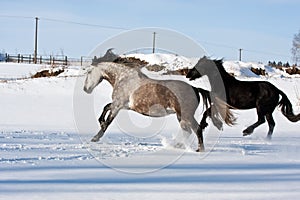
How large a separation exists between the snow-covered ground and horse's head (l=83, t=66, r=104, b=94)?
84 centimetres

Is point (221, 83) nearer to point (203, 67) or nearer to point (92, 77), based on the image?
point (203, 67)

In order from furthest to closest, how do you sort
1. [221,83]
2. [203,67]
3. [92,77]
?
[221,83], [203,67], [92,77]

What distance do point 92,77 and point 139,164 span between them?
279cm

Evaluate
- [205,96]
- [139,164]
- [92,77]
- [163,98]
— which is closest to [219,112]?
[205,96]

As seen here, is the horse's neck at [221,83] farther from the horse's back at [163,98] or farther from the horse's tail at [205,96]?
the horse's back at [163,98]

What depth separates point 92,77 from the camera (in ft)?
26.7

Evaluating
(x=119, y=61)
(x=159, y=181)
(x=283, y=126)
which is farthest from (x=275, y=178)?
(x=283, y=126)

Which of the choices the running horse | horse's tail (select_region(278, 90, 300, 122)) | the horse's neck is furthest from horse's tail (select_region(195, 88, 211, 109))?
horse's tail (select_region(278, 90, 300, 122))

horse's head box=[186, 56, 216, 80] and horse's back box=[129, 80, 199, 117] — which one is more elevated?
horse's head box=[186, 56, 216, 80]

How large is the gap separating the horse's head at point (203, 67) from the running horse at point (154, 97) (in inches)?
35.5

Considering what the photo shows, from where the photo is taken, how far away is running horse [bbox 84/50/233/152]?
7.11 metres

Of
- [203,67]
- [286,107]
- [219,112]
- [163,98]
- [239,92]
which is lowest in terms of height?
[286,107]

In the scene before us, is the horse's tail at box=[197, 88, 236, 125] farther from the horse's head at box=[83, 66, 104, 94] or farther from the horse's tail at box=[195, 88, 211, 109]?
the horse's head at box=[83, 66, 104, 94]

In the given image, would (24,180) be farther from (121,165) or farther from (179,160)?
(179,160)
